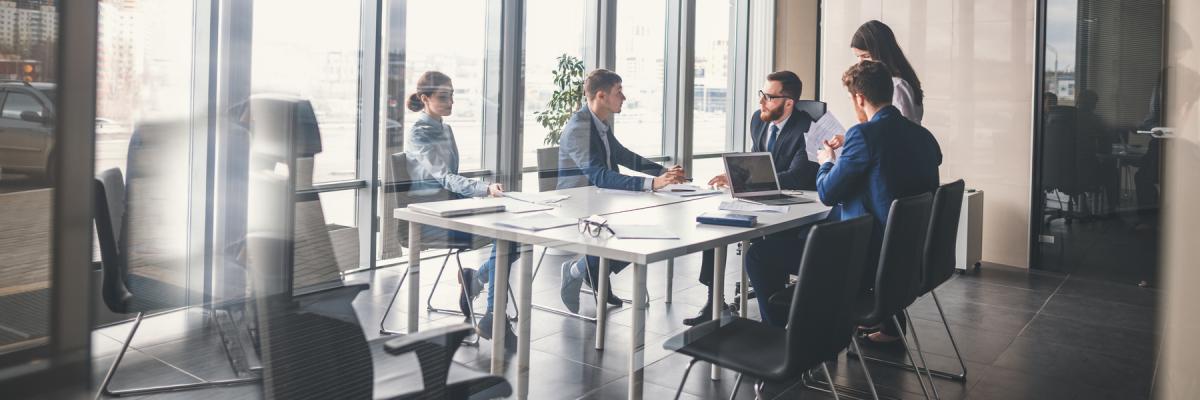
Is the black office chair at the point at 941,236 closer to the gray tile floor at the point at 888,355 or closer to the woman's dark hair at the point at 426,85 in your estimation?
the gray tile floor at the point at 888,355

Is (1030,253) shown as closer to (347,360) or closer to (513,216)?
(513,216)

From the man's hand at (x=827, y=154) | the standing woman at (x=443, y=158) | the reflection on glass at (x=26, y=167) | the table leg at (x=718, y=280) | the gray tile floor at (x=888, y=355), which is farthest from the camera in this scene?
the man's hand at (x=827, y=154)

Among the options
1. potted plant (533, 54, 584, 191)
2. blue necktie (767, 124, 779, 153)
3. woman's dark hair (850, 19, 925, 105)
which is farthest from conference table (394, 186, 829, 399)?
woman's dark hair (850, 19, 925, 105)

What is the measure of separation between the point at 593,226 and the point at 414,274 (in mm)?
1097

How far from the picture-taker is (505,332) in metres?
2.14

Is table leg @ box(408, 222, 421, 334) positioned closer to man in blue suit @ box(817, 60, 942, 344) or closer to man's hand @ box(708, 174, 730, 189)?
man in blue suit @ box(817, 60, 942, 344)

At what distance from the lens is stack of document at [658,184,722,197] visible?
4.41 meters

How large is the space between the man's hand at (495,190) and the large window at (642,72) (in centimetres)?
168

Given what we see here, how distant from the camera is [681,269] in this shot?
3.17 metres

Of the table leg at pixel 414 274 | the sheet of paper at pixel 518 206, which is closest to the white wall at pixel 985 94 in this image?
the sheet of paper at pixel 518 206

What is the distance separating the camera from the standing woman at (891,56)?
464cm

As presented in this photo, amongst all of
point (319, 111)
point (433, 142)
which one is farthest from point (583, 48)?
point (319, 111)

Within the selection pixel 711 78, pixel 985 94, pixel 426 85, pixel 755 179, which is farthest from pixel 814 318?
pixel 985 94

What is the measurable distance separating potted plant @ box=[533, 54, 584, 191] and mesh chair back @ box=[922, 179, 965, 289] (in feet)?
5.10
